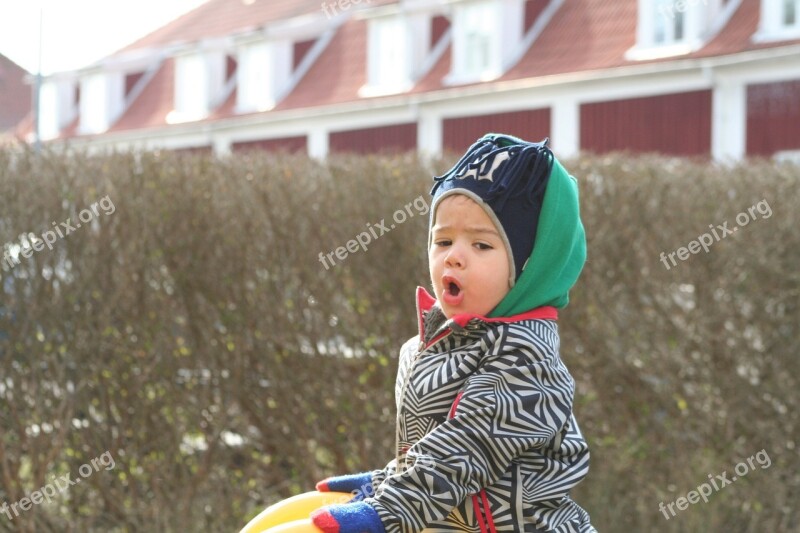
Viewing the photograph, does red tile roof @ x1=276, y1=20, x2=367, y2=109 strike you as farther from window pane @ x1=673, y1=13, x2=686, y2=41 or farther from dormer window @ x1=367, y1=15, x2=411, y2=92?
window pane @ x1=673, y1=13, x2=686, y2=41

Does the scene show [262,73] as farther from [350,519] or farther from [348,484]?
[350,519]

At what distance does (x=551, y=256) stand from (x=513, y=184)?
20 centimetres

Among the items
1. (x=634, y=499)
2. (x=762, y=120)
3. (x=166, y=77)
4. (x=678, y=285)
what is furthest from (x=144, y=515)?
(x=166, y=77)

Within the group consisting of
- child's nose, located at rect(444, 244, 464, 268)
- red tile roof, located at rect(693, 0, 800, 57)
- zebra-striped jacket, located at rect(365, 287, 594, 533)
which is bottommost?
zebra-striped jacket, located at rect(365, 287, 594, 533)

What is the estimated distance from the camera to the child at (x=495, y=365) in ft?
8.57

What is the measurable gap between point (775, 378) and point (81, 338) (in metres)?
3.80

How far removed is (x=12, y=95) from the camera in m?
52.0

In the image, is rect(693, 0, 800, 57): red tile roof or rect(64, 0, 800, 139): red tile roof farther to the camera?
rect(64, 0, 800, 139): red tile roof

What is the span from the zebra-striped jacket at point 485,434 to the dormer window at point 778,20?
16.4 meters

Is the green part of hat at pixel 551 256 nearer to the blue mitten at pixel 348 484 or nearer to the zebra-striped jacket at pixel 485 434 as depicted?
the zebra-striped jacket at pixel 485 434

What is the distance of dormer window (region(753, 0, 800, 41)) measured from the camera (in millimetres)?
17984

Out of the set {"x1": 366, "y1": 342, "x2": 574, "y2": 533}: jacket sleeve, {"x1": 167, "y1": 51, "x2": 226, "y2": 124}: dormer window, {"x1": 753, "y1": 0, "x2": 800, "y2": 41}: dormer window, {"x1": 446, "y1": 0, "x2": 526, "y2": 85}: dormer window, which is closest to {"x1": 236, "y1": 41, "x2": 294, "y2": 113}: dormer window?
{"x1": 167, "y1": 51, "x2": 226, "y2": 124}: dormer window

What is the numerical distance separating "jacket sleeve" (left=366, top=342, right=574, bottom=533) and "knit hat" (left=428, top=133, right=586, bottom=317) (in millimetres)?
189

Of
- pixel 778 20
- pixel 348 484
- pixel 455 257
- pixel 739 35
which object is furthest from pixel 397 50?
pixel 455 257
